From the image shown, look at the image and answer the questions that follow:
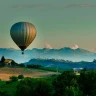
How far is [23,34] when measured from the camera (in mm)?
129375

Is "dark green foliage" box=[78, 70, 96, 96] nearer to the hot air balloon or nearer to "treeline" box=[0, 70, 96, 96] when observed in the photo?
"treeline" box=[0, 70, 96, 96]

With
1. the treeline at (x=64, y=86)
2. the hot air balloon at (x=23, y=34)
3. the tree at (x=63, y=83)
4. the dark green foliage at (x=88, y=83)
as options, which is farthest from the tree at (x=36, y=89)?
the hot air balloon at (x=23, y=34)

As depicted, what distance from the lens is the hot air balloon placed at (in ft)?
423

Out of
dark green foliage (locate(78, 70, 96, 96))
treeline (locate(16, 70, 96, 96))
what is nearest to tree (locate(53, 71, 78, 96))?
treeline (locate(16, 70, 96, 96))

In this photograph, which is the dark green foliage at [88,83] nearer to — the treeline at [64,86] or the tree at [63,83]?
the treeline at [64,86]

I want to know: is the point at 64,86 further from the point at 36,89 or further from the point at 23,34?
the point at 23,34

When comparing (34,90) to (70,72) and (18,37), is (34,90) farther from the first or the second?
(18,37)

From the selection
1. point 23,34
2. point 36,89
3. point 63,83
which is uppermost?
point 23,34

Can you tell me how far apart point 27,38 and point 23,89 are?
39.9m

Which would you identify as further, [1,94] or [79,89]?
[1,94]

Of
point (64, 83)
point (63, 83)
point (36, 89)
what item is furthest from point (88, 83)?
point (36, 89)

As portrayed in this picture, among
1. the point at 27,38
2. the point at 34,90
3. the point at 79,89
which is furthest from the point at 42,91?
the point at 27,38

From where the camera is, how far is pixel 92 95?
274 ft

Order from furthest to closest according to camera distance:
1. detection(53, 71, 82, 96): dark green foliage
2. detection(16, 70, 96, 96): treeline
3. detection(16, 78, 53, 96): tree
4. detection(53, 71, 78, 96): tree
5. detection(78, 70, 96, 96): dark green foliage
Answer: detection(16, 78, 53, 96): tree → detection(78, 70, 96, 96): dark green foliage → detection(53, 71, 78, 96): tree → detection(16, 70, 96, 96): treeline → detection(53, 71, 82, 96): dark green foliage
